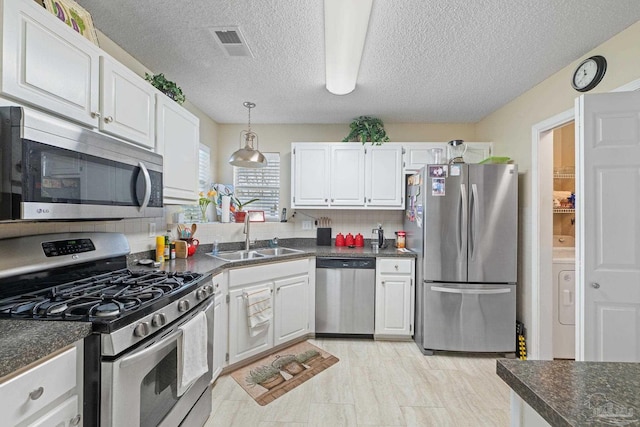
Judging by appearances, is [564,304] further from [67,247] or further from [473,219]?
[67,247]

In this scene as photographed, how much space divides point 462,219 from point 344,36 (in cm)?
190

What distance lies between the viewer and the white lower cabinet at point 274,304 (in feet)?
7.45

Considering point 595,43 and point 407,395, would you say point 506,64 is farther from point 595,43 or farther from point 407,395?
point 407,395

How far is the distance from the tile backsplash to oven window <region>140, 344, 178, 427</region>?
94cm

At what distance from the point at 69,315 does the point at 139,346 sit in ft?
0.90

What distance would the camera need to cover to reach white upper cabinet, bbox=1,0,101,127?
3.33 ft

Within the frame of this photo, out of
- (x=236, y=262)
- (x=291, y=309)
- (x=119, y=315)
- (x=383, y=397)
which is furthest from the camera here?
(x=291, y=309)

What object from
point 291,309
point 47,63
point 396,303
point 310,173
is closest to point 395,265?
point 396,303

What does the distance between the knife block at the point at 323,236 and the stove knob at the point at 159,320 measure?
236 centimetres

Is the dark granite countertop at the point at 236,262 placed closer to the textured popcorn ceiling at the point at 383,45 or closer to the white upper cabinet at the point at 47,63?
the white upper cabinet at the point at 47,63

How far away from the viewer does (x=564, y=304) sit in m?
2.52

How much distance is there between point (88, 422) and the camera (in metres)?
0.98

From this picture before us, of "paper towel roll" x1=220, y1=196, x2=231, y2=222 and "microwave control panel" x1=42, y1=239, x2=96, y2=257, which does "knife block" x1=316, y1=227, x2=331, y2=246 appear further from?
"microwave control panel" x1=42, y1=239, x2=96, y2=257

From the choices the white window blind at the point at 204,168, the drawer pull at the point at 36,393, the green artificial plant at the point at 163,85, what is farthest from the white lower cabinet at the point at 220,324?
the white window blind at the point at 204,168
